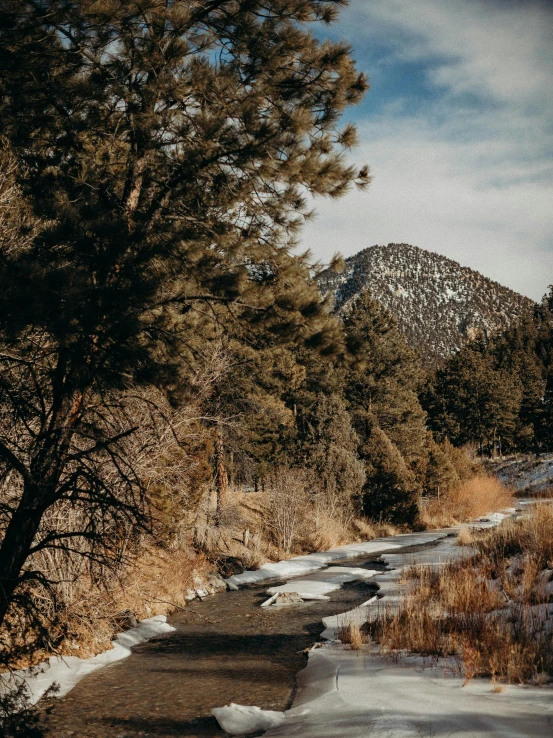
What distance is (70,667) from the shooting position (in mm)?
7887

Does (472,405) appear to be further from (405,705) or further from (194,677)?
(405,705)

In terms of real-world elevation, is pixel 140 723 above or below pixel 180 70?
below

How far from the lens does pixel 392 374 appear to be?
32.5m

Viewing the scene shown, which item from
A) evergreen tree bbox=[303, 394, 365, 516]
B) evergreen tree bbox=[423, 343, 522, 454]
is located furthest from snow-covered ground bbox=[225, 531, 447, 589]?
evergreen tree bbox=[423, 343, 522, 454]

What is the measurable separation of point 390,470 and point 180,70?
2199 cm

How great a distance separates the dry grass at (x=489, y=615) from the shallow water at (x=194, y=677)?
1681 mm

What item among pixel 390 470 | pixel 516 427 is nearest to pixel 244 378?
pixel 390 470

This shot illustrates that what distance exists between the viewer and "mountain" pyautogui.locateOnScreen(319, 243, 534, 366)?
13762 centimetres

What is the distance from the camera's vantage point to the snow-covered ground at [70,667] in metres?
7.11

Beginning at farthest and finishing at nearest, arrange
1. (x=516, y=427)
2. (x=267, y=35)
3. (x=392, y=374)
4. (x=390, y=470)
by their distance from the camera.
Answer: (x=516, y=427)
(x=392, y=374)
(x=390, y=470)
(x=267, y=35)

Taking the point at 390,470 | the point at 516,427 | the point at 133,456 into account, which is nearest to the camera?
the point at 133,456

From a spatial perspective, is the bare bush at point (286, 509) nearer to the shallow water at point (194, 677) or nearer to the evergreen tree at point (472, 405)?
the shallow water at point (194, 677)

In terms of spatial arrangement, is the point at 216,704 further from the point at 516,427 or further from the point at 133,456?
the point at 516,427

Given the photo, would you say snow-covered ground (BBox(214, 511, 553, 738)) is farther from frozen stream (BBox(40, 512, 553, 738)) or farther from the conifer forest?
the conifer forest
